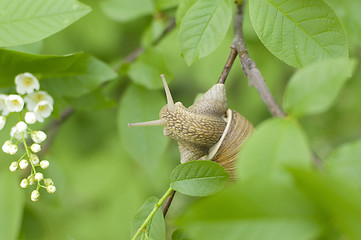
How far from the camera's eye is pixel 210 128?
1.61 metres

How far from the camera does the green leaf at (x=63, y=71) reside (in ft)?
5.24

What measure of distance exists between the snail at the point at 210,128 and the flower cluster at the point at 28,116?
50 centimetres

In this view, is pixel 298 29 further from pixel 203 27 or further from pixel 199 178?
pixel 199 178

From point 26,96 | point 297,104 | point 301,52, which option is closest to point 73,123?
point 26,96

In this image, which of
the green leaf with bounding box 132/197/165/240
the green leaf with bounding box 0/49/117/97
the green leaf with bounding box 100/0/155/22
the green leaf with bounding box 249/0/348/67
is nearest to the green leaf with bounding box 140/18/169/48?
the green leaf with bounding box 100/0/155/22

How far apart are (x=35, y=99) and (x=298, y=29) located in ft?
3.66

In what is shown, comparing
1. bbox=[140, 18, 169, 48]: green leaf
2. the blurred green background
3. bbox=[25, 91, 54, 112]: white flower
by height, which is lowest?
the blurred green background

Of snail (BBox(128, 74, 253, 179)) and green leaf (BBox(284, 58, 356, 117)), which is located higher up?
green leaf (BBox(284, 58, 356, 117))

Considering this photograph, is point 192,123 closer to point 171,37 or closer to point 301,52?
point 301,52

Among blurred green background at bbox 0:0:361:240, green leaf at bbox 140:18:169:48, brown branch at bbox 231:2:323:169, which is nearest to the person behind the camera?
brown branch at bbox 231:2:323:169

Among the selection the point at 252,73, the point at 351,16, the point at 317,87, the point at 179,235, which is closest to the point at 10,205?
the point at 179,235

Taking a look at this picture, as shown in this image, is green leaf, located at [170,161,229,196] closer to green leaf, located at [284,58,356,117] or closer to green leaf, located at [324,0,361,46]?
green leaf, located at [284,58,356,117]

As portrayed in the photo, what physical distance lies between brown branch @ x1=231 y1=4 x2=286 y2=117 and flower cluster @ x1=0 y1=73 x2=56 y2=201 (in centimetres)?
79

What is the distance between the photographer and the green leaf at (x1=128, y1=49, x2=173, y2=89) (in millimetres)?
2045
